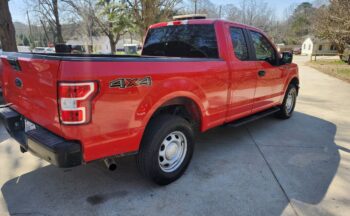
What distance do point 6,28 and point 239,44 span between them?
8.02 m

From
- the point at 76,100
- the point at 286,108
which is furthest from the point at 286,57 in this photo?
the point at 76,100

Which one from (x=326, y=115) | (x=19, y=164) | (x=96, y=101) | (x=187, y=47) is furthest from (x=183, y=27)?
(x=326, y=115)

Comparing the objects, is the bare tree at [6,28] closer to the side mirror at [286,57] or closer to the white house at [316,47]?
the side mirror at [286,57]

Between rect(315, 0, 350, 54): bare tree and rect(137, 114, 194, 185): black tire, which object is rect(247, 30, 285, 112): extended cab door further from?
rect(315, 0, 350, 54): bare tree

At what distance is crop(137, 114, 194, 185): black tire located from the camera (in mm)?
2812

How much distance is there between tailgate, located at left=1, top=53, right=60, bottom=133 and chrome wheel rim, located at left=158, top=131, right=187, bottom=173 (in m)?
1.23

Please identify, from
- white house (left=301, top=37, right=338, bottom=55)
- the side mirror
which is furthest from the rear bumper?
white house (left=301, top=37, right=338, bottom=55)

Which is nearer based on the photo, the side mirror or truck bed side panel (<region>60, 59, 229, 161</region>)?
truck bed side panel (<region>60, 59, 229, 161</region>)

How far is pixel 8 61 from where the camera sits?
2.91 metres

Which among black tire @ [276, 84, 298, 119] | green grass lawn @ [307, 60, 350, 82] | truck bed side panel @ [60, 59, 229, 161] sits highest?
truck bed side panel @ [60, 59, 229, 161]

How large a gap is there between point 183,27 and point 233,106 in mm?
1422

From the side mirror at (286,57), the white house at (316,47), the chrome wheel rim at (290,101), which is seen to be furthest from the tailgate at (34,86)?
the white house at (316,47)

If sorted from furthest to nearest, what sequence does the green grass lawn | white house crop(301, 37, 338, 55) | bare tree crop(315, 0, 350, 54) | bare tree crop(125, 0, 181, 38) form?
Answer: white house crop(301, 37, 338, 55)
bare tree crop(125, 0, 181, 38)
bare tree crop(315, 0, 350, 54)
the green grass lawn

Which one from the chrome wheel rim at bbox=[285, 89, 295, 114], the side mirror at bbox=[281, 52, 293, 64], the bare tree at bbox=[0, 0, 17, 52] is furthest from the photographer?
the bare tree at bbox=[0, 0, 17, 52]
